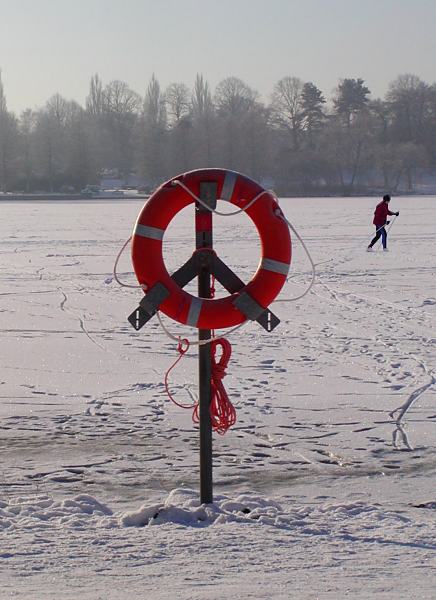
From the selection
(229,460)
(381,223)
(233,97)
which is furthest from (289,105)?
(229,460)

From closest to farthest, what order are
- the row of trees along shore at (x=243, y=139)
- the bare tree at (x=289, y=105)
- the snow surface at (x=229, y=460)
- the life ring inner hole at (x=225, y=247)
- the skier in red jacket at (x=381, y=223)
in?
the snow surface at (x=229, y=460) → the life ring inner hole at (x=225, y=247) → the skier in red jacket at (x=381, y=223) → the row of trees along shore at (x=243, y=139) → the bare tree at (x=289, y=105)

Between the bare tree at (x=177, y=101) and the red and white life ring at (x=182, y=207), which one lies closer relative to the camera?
the red and white life ring at (x=182, y=207)

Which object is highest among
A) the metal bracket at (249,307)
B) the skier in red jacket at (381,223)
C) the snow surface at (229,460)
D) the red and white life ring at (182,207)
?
the red and white life ring at (182,207)

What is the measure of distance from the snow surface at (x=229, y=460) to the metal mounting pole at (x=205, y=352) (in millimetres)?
200

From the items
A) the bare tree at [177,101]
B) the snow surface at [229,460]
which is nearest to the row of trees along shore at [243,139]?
the bare tree at [177,101]

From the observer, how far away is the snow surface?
379 cm

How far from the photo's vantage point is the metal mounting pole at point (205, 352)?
184 inches

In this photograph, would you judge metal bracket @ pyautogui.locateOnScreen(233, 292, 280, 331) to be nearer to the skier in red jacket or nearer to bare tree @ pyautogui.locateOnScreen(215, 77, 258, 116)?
the skier in red jacket

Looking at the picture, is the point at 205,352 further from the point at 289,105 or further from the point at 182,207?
the point at 289,105

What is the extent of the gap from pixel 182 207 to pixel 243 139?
78.5m

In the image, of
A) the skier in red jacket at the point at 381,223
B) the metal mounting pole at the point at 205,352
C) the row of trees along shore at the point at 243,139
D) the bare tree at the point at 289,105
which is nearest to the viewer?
the metal mounting pole at the point at 205,352

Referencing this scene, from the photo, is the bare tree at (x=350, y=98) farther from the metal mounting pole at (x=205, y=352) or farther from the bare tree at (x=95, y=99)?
the metal mounting pole at (x=205, y=352)

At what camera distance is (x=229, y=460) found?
5.58 metres

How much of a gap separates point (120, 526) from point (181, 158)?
7822 centimetres
